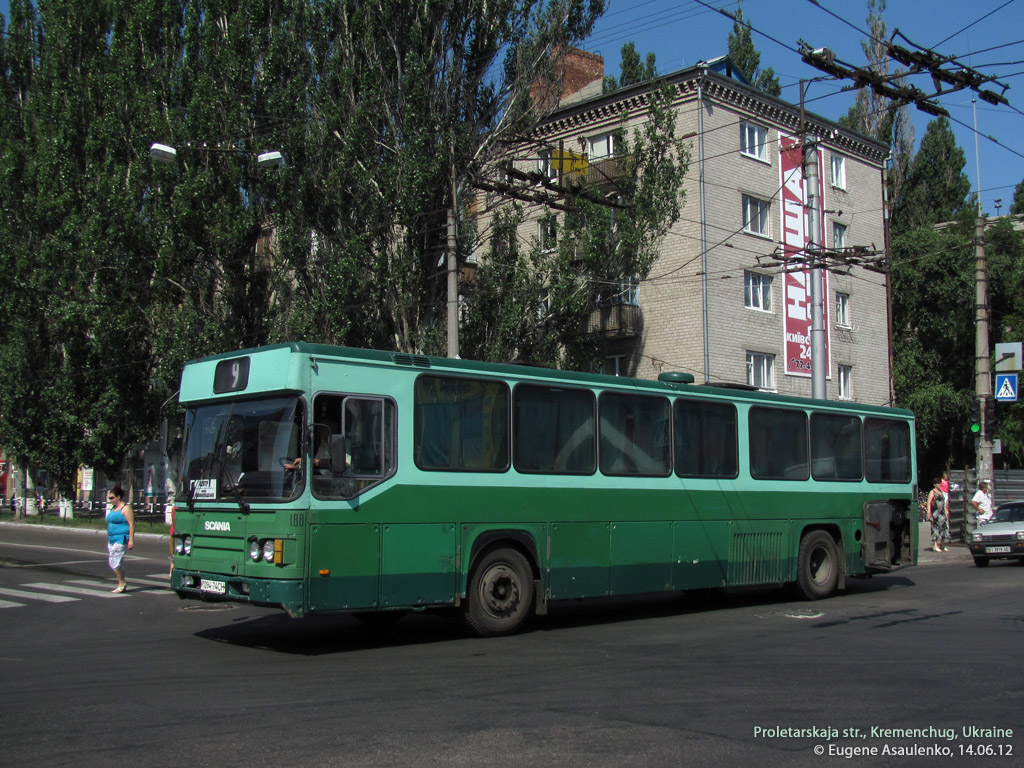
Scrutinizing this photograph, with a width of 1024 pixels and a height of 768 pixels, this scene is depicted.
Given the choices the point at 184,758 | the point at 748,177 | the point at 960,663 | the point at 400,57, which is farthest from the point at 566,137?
the point at 184,758

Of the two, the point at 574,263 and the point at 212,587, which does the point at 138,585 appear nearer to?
the point at 212,587

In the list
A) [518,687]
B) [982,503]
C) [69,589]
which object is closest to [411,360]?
[518,687]

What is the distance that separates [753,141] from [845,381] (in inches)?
415

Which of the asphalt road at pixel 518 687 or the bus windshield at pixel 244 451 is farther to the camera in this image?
the bus windshield at pixel 244 451

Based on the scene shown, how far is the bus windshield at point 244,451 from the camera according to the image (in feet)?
31.0

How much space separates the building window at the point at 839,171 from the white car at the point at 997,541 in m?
22.6

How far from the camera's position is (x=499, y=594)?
10.9 metres

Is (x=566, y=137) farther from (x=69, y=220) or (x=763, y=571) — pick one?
(x=763, y=571)

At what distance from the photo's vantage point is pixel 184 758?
569 cm

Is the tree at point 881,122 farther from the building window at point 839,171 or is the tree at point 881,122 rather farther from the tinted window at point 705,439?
the tinted window at point 705,439

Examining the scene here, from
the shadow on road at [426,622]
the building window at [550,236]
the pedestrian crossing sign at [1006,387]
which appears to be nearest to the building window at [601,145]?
the building window at [550,236]

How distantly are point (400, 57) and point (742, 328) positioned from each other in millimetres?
16293

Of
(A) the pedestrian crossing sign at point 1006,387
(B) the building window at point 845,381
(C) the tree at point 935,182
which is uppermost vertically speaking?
(C) the tree at point 935,182

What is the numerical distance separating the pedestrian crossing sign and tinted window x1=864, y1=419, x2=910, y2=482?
10098mm
